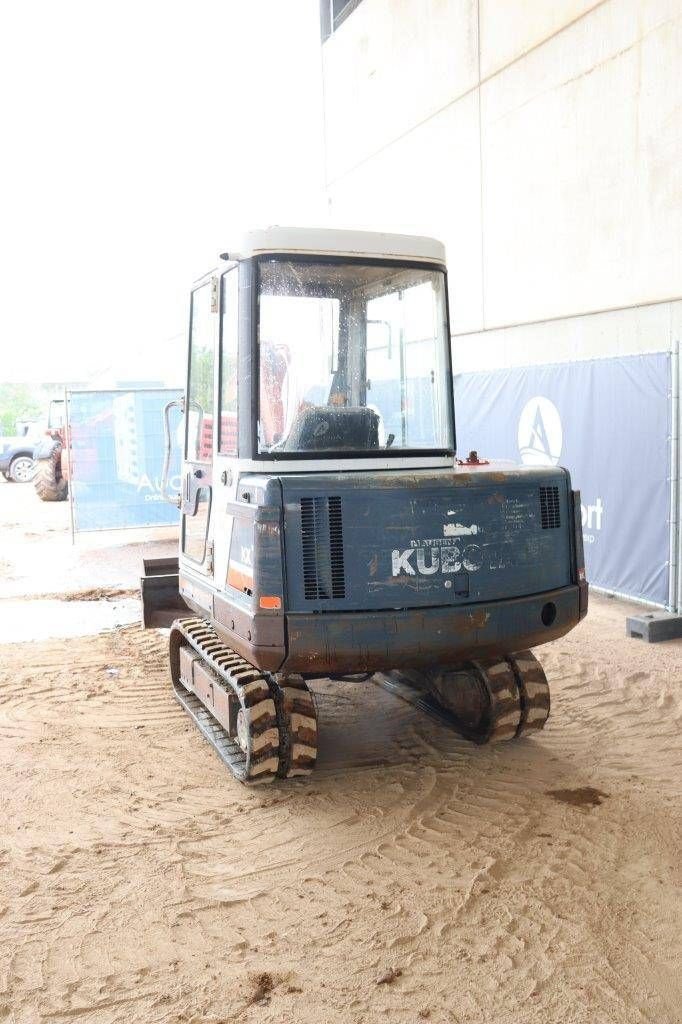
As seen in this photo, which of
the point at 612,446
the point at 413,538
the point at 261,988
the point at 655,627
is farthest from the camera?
the point at 612,446

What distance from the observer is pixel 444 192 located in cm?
1481

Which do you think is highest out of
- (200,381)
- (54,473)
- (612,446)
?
(200,381)

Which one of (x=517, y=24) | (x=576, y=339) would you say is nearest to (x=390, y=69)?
(x=517, y=24)

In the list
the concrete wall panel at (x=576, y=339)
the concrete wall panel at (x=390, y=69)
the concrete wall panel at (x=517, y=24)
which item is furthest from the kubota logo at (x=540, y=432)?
the concrete wall panel at (x=390, y=69)

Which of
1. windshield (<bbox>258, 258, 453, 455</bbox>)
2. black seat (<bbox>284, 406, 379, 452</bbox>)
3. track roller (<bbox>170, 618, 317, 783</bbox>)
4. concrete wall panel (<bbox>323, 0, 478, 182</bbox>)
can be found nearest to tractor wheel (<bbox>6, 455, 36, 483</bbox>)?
concrete wall panel (<bbox>323, 0, 478, 182</bbox>)

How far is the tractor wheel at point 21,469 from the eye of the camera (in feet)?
90.6

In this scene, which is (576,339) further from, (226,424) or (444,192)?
(226,424)

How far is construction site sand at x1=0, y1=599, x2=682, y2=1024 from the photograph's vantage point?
3488mm

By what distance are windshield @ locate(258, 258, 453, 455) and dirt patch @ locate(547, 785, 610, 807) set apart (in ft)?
6.83

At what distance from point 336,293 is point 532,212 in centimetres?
779

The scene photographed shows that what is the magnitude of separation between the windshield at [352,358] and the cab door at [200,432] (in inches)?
20.0

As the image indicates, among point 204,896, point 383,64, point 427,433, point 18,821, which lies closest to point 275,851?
point 204,896

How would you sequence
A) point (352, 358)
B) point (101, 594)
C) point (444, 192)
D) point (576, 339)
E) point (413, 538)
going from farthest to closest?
point (444, 192) < point (576, 339) < point (101, 594) < point (352, 358) < point (413, 538)

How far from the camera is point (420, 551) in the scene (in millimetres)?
5051
